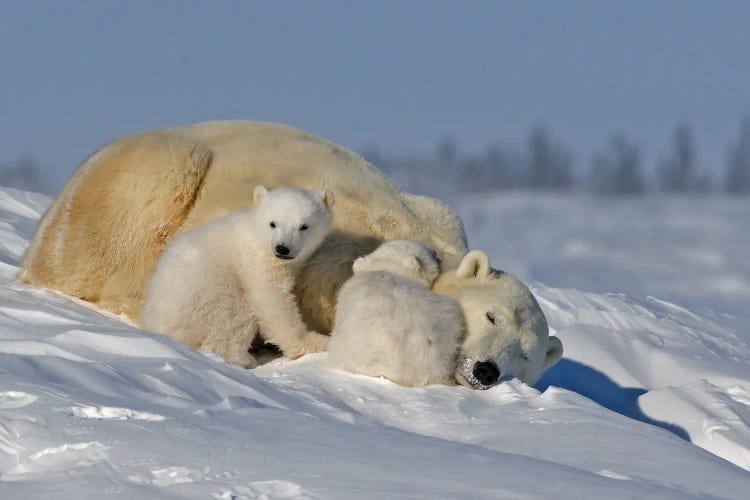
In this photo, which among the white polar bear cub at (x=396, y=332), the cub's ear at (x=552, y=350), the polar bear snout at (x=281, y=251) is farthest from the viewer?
the cub's ear at (x=552, y=350)

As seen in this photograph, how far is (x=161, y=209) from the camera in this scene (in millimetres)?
7312

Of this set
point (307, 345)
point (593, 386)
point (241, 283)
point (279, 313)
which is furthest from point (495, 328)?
point (593, 386)

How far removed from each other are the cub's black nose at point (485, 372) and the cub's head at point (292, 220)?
1042 mm

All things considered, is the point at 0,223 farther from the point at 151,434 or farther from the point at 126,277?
the point at 151,434

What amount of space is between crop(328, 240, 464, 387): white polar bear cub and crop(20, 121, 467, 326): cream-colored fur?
1036 millimetres

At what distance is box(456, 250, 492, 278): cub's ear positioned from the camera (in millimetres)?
6449

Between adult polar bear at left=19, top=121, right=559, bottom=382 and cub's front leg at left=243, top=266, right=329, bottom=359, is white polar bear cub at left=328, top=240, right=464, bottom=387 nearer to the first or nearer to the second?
cub's front leg at left=243, top=266, right=329, bottom=359

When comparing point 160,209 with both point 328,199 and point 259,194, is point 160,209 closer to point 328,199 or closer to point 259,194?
point 259,194

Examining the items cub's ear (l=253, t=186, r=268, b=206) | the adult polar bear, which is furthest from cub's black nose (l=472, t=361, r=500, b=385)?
cub's ear (l=253, t=186, r=268, b=206)

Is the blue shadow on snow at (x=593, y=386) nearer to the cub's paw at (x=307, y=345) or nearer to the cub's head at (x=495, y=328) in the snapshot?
the cub's head at (x=495, y=328)

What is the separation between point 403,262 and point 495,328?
57 cm

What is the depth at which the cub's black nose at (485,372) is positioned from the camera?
5.97m

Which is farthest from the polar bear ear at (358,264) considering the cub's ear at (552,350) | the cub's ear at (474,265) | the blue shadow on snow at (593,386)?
the blue shadow on snow at (593,386)

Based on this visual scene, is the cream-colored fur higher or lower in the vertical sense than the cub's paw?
higher
